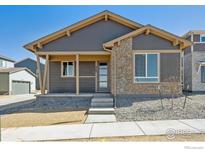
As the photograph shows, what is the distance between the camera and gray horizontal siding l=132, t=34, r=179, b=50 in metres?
15.5

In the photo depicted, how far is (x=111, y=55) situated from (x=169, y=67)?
402cm

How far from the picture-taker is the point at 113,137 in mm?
7625

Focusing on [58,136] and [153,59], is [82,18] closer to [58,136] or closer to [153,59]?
[153,59]

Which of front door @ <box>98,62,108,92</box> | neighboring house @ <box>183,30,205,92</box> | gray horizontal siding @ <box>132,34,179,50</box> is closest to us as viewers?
gray horizontal siding @ <box>132,34,179,50</box>

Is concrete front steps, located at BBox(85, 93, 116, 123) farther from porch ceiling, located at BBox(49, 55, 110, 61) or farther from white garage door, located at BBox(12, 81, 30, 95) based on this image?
white garage door, located at BBox(12, 81, 30, 95)

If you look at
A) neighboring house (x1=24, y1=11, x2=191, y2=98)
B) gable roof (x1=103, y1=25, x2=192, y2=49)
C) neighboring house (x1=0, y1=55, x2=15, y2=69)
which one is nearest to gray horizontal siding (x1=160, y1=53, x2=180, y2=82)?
neighboring house (x1=24, y1=11, x2=191, y2=98)

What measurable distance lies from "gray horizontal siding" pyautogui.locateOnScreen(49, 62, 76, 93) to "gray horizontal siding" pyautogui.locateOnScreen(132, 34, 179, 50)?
6.23 metres

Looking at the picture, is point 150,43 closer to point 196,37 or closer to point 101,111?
point 101,111

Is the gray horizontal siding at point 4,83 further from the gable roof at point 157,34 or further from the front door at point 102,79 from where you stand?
the gable roof at point 157,34

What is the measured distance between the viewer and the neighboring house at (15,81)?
33625 millimetres

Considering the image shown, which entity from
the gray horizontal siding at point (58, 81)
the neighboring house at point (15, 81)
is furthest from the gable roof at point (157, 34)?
the neighboring house at point (15, 81)

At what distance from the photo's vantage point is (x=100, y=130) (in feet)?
28.2

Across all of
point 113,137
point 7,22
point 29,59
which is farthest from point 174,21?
point 29,59

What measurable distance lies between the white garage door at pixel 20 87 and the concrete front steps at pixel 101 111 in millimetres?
23235
